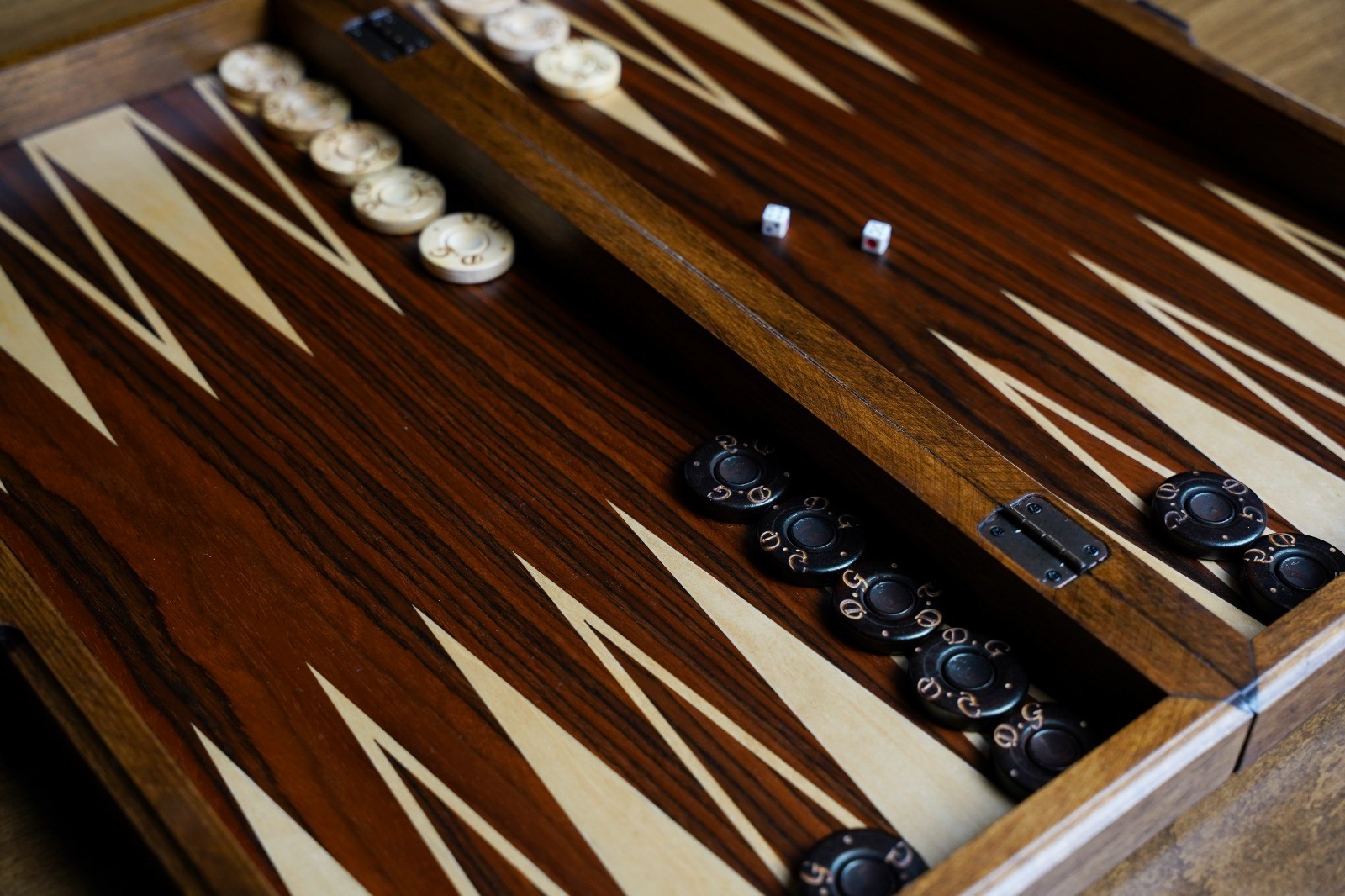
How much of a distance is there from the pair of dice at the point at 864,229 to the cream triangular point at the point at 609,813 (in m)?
0.80

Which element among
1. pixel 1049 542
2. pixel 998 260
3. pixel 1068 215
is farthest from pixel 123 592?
pixel 1068 215

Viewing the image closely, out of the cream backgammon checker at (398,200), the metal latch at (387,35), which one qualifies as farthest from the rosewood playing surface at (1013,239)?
the cream backgammon checker at (398,200)

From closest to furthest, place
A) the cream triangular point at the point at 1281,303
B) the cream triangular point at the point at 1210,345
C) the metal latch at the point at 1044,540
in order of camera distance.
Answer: the metal latch at the point at 1044,540 < the cream triangular point at the point at 1210,345 < the cream triangular point at the point at 1281,303

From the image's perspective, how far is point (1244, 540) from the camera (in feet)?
4.90

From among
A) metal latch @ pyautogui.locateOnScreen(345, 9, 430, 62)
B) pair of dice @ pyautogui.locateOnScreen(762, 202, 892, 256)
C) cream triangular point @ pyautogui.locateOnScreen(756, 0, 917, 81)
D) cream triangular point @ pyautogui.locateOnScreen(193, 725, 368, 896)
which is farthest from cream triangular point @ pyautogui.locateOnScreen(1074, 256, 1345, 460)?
cream triangular point @ pyautogui.locateOnScreen(193, 725, 368, 896)

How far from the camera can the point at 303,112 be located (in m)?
2.08

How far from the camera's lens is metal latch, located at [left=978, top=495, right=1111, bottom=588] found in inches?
53.8

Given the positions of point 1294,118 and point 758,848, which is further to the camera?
point 1294,118

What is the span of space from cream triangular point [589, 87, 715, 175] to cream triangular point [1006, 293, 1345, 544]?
0.62 m

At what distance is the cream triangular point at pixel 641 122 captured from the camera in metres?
2.06

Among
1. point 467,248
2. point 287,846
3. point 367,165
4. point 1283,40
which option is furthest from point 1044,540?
point 1283,40

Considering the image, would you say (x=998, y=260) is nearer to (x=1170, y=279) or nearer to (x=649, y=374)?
(x=1170, y=279)

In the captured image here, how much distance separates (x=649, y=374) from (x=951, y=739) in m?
0.63

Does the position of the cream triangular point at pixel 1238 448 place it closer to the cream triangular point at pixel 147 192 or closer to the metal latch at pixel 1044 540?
the metal latch at pixel 1044 540
